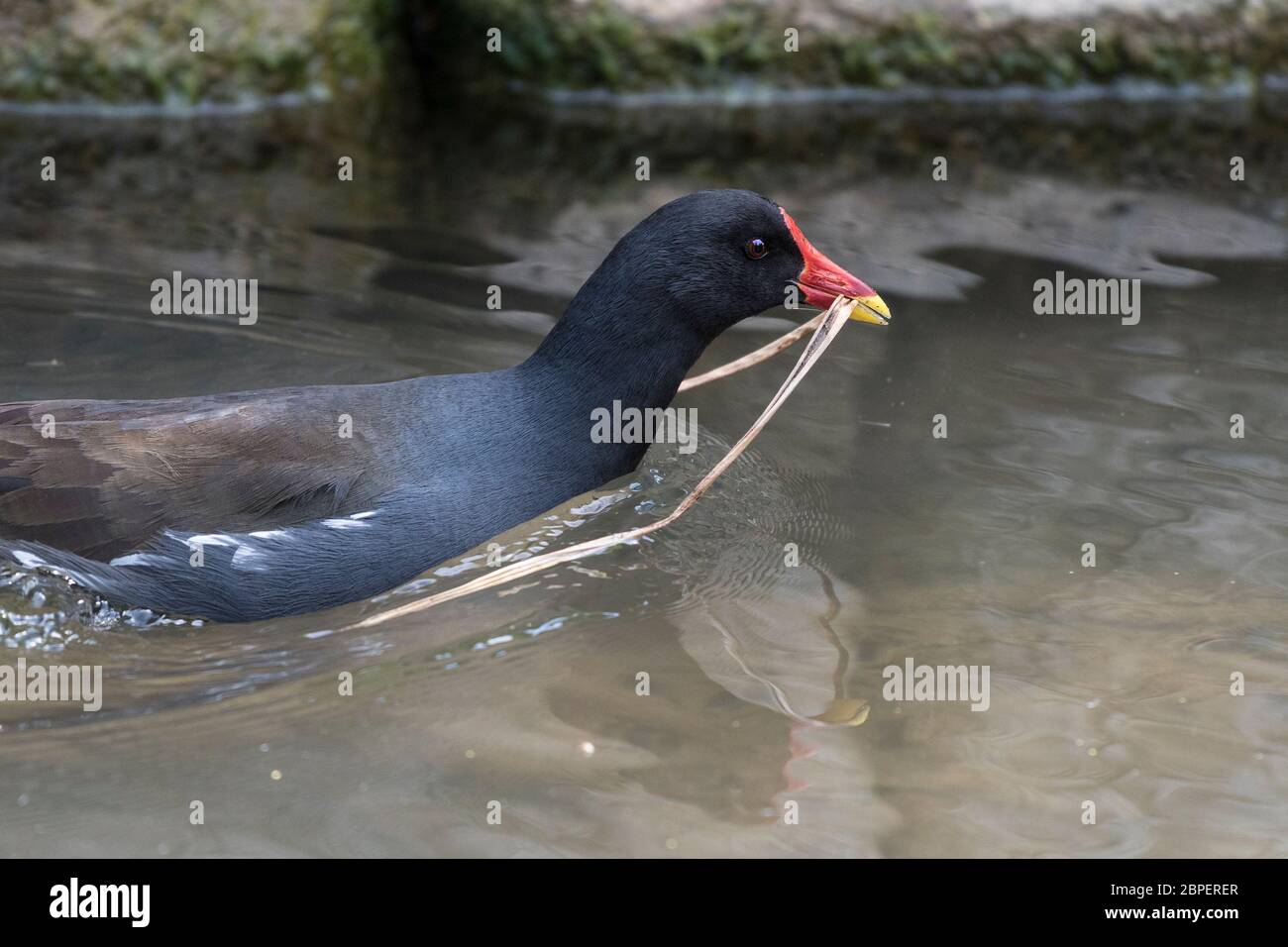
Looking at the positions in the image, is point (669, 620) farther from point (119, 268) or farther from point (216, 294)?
point (119, 268)

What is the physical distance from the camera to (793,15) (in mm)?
9453

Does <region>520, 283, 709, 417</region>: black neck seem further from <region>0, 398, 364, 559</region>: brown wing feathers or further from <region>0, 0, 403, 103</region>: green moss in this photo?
<region>0, 0, 403, 103</region>: green moss

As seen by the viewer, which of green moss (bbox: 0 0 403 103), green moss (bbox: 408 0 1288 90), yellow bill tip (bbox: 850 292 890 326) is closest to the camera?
yellow bill tip (bbox: 850 292 890 326)

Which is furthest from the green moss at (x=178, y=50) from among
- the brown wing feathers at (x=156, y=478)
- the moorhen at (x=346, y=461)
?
the brown wing feathers at (x=156, y=478)

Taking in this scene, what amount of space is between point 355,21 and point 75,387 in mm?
4528

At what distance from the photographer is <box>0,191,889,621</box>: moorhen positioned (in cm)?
430

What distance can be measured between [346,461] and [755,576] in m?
A: 1.33

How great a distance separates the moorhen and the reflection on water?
16 cm

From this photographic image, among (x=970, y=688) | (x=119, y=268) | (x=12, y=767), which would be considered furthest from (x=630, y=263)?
(x=119, y=268)

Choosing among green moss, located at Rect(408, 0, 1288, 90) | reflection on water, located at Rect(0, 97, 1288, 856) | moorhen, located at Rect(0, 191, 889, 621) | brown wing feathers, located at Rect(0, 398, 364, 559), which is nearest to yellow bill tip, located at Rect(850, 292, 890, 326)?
moorhen, located at Rect(0, 191, 889, 621)

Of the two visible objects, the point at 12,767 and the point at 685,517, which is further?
the point at 685,517

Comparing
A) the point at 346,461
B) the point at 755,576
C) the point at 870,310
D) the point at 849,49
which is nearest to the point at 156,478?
the point at 346,461

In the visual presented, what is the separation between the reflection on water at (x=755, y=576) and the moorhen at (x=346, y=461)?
16cm

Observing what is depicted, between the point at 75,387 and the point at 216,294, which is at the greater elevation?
the point at 216,294
